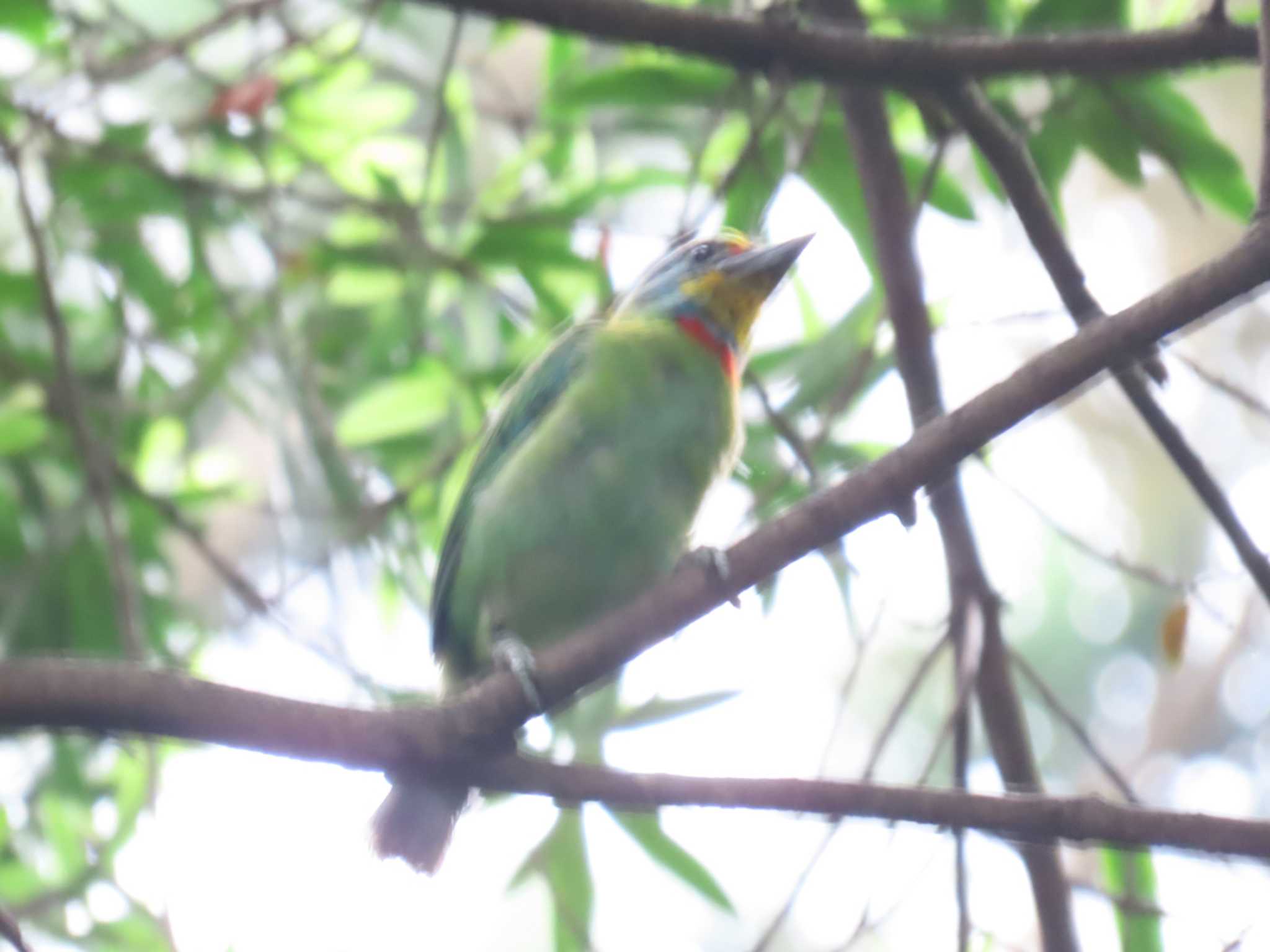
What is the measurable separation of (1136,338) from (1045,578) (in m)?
9.07

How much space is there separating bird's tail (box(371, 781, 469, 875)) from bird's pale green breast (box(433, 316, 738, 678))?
12.9 inches

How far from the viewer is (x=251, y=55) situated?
3.72 metres

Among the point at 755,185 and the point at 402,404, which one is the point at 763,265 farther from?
the point at 402,404

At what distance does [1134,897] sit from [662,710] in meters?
1.14

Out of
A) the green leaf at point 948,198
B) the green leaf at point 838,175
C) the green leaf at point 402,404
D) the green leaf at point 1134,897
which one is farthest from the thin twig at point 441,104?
the green leaf at point 1134,897

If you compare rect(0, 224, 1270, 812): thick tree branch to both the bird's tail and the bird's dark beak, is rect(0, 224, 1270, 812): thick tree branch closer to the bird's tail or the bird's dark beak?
the bird's tail

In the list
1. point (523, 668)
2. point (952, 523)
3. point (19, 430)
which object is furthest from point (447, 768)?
point (19, 430)

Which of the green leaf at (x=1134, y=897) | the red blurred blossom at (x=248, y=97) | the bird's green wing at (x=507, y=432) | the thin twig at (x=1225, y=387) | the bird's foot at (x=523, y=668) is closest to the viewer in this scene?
the bird's foot at (x=523, y=668)

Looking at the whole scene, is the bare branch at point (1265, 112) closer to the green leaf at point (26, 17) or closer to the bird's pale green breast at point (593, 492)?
the bird's pale green breast at point (593, 492)

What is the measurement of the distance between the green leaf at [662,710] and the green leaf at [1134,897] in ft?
2.98

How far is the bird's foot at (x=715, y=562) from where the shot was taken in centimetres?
190

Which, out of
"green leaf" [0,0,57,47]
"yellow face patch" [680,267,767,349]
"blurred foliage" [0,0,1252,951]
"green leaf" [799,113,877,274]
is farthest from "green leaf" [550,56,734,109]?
"green leaf" [0,0,57,47]

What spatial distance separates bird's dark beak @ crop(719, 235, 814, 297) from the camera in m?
3.24

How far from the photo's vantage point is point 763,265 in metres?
3.29
